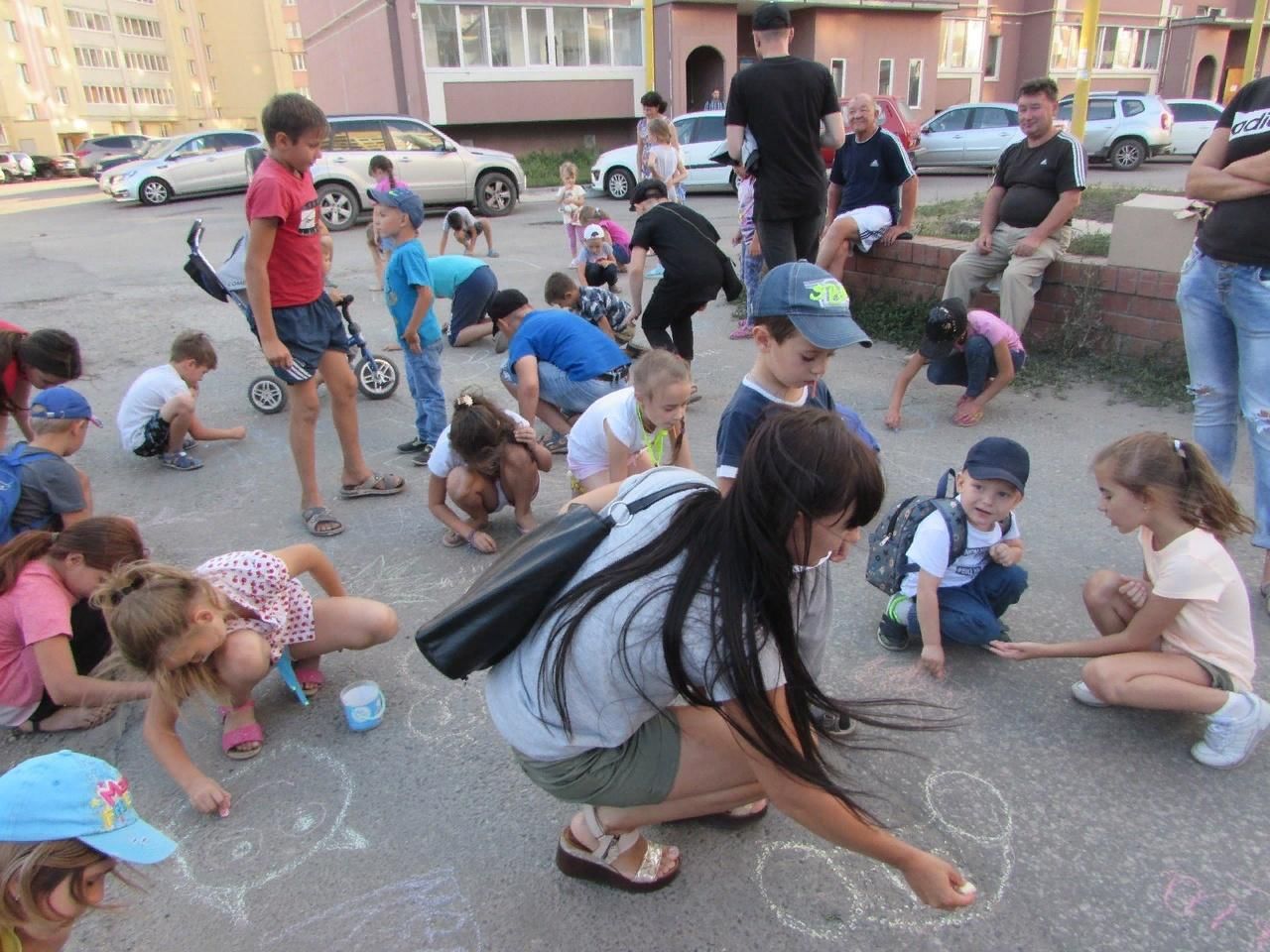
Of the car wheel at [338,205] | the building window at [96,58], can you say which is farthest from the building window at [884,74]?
the building window at [96,58]

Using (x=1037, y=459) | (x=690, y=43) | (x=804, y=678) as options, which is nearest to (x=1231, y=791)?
(x=804, y=678)

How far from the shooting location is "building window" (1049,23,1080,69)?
26016mm

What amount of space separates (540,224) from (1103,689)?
11.6 meters

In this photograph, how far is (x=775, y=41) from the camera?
4.75 meters

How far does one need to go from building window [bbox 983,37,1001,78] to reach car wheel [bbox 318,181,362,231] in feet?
72.4

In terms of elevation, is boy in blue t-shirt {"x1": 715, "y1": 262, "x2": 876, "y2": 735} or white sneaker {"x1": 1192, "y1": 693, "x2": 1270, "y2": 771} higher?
boy in blue t-shirt {"x1": 715, "y1": 262, "x2": 876, "y2": 735}

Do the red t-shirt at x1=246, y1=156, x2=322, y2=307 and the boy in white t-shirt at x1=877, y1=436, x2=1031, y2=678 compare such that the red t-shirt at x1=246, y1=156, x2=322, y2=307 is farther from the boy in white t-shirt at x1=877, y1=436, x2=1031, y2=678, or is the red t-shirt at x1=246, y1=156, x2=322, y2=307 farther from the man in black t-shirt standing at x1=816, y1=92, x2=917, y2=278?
the man in black t-shirt standing at x1=816, y1=92, x2=917, y2=278

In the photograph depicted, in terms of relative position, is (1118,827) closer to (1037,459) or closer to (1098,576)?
(1098,576)

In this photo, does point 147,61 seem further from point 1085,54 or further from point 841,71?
point 1085,54

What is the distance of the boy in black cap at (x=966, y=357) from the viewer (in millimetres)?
4375

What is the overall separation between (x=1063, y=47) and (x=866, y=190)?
86.8 ft

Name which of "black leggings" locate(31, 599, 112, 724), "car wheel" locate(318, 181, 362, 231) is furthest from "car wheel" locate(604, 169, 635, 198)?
"black leggings" locate(31, 599, 112, 724)

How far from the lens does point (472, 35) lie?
20.6m

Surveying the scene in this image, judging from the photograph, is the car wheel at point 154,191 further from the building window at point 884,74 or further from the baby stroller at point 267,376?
the building window at point 884,74
